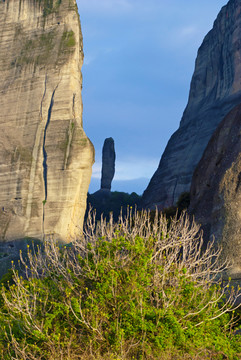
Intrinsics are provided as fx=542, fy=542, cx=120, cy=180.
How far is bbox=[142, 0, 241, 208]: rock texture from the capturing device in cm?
6177

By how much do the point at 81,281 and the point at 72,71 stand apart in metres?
35.5

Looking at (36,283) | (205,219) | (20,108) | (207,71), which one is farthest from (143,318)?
(207,71)

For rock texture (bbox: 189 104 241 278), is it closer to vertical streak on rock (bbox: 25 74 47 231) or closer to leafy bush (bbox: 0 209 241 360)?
leafy bush (bbox: 0 209 241 360)

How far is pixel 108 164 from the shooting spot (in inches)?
3580

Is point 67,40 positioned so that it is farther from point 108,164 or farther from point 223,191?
point 108,164

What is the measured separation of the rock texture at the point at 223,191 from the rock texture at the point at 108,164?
62.9 m

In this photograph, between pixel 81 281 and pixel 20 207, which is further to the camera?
pixel 20 207

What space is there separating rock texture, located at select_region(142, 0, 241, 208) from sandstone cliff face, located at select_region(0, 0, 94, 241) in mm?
18213

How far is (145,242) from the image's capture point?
15.4 meters

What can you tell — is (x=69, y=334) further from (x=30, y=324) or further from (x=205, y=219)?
(x=205, y=219)

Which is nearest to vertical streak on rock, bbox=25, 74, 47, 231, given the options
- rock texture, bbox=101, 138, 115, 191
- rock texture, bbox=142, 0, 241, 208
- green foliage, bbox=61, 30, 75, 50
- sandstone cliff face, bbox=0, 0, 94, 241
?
sandstone cliff face, bbox=0, 0, 94, 241

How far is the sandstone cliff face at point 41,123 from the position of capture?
142 ft

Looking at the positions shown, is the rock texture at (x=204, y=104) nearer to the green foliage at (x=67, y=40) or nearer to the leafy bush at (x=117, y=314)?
the green foliage at (x=67, y=40)

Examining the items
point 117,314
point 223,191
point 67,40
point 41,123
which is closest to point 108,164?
point 67,40
